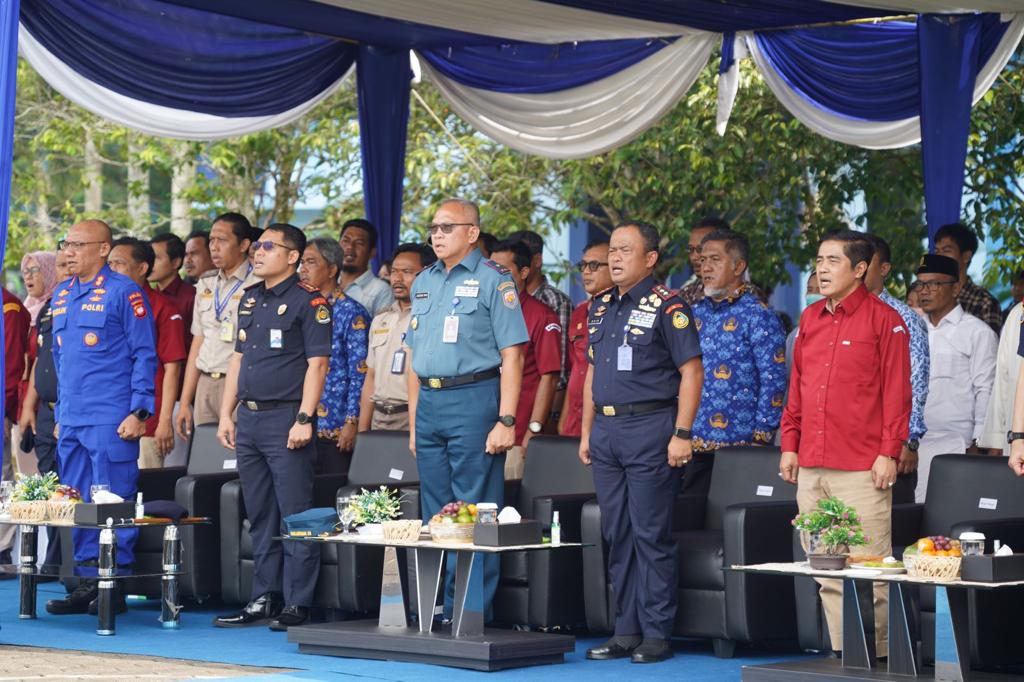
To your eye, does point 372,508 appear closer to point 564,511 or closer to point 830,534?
point 564,511

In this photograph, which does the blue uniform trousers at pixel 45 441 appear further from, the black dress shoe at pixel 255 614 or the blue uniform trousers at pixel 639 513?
the blue uniform trousers at pixel 639 513

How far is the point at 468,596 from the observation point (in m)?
6.93

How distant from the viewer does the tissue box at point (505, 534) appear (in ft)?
21.9

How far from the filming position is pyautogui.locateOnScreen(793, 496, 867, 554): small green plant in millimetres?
5926

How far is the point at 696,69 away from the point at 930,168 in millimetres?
1721

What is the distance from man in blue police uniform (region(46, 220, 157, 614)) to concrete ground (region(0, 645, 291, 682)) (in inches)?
48.5

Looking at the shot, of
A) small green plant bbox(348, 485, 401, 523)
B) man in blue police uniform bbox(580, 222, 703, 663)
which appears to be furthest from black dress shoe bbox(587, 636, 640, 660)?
small green plant bbox(348, 485, 401, 523)

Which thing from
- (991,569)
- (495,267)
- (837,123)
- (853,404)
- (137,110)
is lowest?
(991,569)

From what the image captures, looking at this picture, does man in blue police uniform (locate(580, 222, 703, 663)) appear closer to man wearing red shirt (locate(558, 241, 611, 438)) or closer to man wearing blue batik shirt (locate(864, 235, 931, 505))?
man wearing blue batik shirt (locate(864, 235, 931, 505))

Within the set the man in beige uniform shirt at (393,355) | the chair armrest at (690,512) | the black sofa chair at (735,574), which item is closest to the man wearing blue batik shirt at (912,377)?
the black sofa chair at (735,574)

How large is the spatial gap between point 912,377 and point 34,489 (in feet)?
13.2

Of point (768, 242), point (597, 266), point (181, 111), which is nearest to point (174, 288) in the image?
point (181, 111)

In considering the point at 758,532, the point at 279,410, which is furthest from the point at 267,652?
the point at 758,532

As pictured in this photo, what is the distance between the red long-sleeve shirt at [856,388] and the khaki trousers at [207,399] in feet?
13.9
